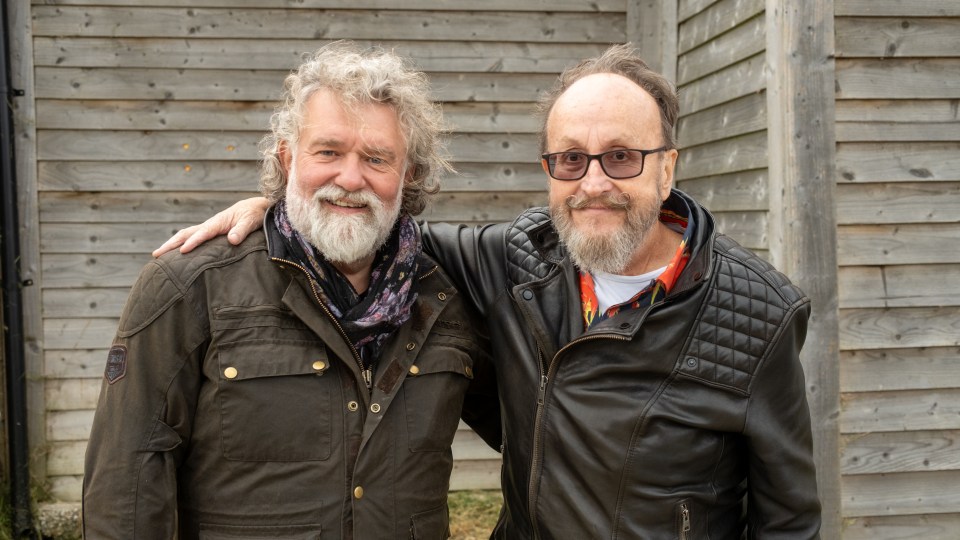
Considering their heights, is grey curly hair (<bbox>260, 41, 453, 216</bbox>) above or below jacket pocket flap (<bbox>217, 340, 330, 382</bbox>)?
above

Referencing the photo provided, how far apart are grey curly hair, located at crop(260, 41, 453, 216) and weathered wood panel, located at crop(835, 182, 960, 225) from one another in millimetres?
2115

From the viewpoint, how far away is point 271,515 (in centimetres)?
192

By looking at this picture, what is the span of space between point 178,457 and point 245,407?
0.20 metres

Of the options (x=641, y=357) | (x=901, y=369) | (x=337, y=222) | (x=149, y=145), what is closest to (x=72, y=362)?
(x=149, y=145)

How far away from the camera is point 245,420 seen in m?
1.92

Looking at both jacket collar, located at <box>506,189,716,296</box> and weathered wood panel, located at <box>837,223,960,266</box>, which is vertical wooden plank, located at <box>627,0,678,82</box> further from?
jacket collar, located at <box>506,189,716,296</box>

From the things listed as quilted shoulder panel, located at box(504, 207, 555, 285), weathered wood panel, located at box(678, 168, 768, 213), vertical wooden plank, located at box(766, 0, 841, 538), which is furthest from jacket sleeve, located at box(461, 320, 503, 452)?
weathered wood panel, located at box(678, 168, 768, 213)

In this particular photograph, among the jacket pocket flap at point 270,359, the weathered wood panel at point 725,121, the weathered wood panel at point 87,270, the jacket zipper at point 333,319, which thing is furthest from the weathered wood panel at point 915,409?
the weathered wood panel at point 87,270

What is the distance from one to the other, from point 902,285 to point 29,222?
4.27 metres

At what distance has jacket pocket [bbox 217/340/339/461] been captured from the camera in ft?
6.31

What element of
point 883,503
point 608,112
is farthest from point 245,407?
point 883,503

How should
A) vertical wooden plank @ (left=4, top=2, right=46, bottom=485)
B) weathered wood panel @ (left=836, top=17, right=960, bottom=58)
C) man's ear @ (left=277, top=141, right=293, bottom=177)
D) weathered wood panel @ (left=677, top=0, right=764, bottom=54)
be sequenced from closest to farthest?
1. man's ear @ (left=277, top=141, right=293, bottom=177)
2. weathered wood panel @ (left=836, top=17, right=960, bottom=58)
3. weathered wood panel @ (left=677, top=0, right=764, bottom=54)
4. vertical wooden plank @ (left=4, top=2, right=46, bottom=485)

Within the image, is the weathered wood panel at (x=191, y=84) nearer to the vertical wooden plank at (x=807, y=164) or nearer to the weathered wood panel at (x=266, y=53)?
the weathered wood panel at (x=266, y=53)

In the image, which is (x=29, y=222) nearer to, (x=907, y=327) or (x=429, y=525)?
(x=429, y=525)
